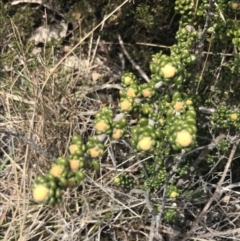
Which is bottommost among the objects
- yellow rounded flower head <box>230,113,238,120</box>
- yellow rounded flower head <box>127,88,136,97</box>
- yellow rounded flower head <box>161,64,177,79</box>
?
yellow rounded flower head <box>230,113,238,120</box>

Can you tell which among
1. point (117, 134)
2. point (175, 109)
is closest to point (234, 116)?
point (175, 109)

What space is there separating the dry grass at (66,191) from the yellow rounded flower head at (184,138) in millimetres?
720

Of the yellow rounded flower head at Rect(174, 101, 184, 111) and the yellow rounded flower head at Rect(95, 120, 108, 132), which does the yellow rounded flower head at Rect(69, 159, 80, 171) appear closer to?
the yellow rounded flower head at Rect(95, 120, 108, 132)

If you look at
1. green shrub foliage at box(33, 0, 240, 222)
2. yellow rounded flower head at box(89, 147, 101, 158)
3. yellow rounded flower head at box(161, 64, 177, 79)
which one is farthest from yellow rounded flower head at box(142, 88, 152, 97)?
yellow rounded flower head at box(89, 147, 101, 158)

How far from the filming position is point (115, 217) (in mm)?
1865

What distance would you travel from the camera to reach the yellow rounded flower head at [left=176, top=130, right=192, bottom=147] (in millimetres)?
1039

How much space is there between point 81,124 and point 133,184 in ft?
1.38

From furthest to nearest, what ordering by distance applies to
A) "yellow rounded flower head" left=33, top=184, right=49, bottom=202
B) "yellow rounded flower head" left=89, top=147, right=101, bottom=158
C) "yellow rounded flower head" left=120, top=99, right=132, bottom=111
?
"yellow rounded flower head" left=120, top=99, right=132, bottom=111
"yellow rounded flower head" left=89, top=147, right=101, bottom=158
"yellow rounded flower head" left=33, top=184, right=49, bottom=202

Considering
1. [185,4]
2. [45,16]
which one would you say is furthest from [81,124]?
[185,4]

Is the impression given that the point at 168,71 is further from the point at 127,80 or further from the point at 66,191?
the point at 66,191

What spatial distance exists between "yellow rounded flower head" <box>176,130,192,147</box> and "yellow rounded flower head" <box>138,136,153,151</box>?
72 mm

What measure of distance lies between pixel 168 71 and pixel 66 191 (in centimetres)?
86

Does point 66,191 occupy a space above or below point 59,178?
below

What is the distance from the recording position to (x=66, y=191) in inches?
73.7
